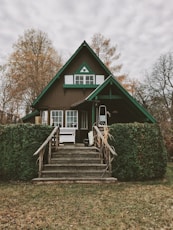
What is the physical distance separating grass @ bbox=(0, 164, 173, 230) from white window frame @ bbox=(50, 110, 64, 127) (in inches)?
299

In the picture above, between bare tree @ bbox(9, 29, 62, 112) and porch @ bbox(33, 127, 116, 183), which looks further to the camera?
bare tree @ bbox(9, 29, 62, 112)

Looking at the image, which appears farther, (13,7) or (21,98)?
(21,98)

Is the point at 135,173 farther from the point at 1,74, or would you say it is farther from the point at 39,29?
the point at 39,29

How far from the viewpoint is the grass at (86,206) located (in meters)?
3.96

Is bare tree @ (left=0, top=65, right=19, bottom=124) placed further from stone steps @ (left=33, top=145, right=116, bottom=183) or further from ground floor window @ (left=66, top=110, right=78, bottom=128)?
stone steps @ (left=33, top=145, right=116, bottom=183)

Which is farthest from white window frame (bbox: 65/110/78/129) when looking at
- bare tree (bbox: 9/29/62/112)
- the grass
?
bare tree (bbox: 9/29/62/112)

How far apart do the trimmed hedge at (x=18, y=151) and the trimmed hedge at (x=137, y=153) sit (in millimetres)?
2870

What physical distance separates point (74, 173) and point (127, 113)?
7.71 metres

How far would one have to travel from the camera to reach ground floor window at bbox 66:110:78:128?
14.2 meters

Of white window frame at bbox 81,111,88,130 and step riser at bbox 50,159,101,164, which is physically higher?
white window frame at bbox 81,111,88,130


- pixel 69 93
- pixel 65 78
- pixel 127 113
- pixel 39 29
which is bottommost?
pixel 127 113

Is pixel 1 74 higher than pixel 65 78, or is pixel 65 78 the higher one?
pixel 1 74

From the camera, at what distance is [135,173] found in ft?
25.4

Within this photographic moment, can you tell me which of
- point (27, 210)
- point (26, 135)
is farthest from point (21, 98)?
point (27, 210)
